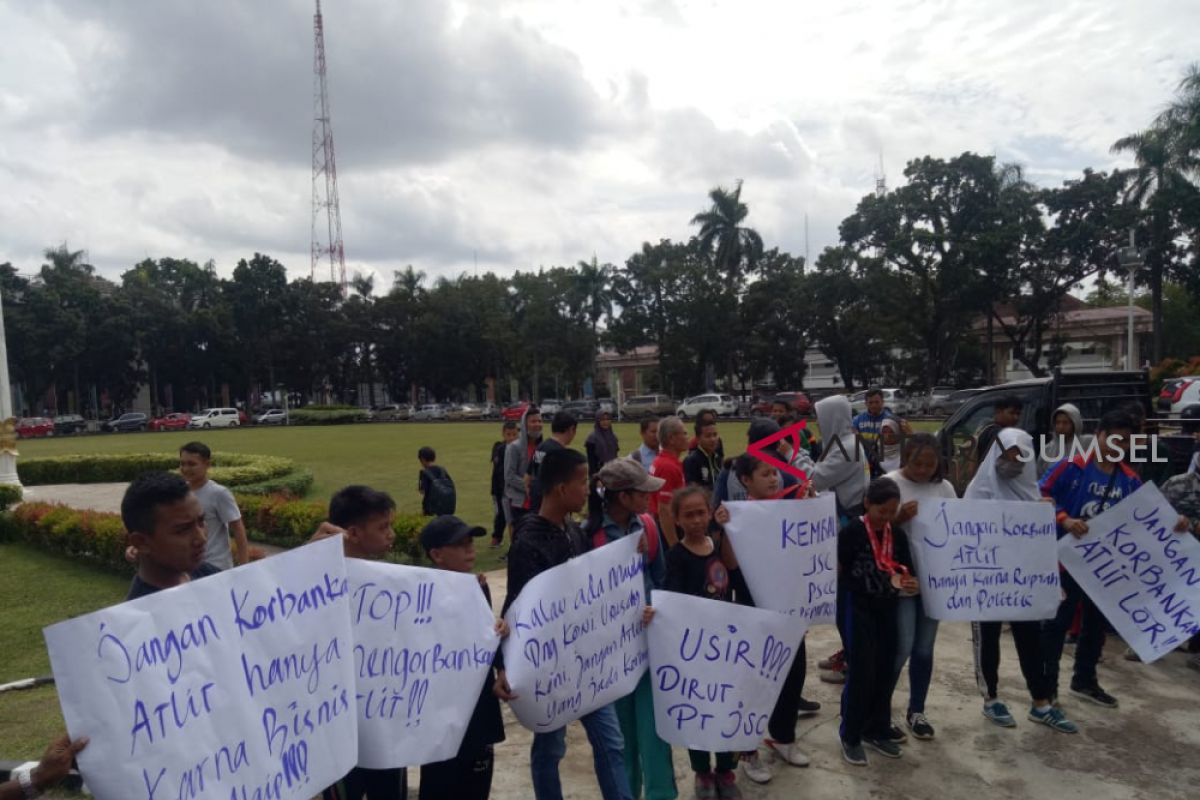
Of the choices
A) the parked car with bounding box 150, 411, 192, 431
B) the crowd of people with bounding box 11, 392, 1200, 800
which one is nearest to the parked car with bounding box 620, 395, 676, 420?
the parked car with bounding box 150, 411, 192, 431

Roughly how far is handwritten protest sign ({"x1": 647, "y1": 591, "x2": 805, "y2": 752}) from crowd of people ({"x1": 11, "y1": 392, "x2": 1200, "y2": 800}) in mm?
122

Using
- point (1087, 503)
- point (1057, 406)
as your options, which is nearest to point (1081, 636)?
point (1087, 503)

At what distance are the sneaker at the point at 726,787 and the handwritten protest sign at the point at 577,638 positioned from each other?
0.74 m

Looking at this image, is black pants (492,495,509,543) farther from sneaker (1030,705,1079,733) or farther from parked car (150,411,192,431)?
parked car (150,411,192,431)

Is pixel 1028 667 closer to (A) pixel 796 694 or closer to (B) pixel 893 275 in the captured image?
(A) pixel 796 694

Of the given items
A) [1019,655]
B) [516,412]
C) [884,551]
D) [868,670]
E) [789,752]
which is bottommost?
[789,752]

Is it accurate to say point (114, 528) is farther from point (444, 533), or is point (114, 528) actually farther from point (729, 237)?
point (729, 237)

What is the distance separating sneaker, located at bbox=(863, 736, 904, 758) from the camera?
4.05m

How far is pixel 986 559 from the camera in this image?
430cm

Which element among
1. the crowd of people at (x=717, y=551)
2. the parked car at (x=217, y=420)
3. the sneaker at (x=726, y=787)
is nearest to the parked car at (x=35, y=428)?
the parked car at (x=217, y=420)

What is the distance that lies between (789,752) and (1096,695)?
2.10 metres

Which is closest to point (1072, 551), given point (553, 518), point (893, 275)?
point (553, 518)

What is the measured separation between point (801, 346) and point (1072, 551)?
1749 inches

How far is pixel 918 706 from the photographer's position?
14.2 feet
